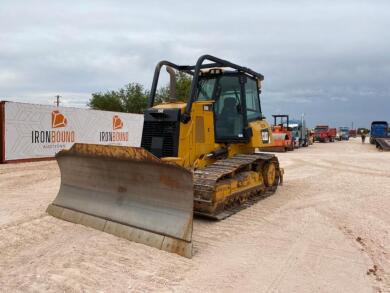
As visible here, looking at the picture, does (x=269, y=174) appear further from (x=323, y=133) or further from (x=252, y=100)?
(x=323, y=133)

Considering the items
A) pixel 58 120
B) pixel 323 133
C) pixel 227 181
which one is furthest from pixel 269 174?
pixel 323 133

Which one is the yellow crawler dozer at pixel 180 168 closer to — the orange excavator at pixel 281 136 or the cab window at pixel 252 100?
the cab window at pixel 252 100

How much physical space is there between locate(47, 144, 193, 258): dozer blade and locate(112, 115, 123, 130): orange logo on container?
13.8 meters

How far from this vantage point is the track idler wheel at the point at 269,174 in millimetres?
8742

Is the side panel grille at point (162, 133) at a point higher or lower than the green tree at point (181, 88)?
lower

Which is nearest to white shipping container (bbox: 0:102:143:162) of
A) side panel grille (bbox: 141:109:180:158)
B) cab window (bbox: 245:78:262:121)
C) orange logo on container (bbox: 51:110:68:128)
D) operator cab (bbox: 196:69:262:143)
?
Answer: orange logo on container (bbox: 51:110:68:128)

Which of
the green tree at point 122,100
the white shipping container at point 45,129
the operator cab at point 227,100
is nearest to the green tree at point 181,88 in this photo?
the operator cab at point 227,100

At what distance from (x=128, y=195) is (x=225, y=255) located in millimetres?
1726

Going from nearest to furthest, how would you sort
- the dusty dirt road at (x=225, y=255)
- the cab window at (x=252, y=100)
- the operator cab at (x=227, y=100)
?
1. the dusty dirt road at (x=225, y=255)
2. the operator cab at (x=227, y=100)
3. the cab window at (x=252, y=100)

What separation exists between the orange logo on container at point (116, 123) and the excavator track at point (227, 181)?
12855mm

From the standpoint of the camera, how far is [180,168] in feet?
16.7

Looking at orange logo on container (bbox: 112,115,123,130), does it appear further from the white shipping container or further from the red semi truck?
the red semi truck

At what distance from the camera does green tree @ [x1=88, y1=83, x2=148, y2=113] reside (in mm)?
50031

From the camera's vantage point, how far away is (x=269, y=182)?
887 cm
